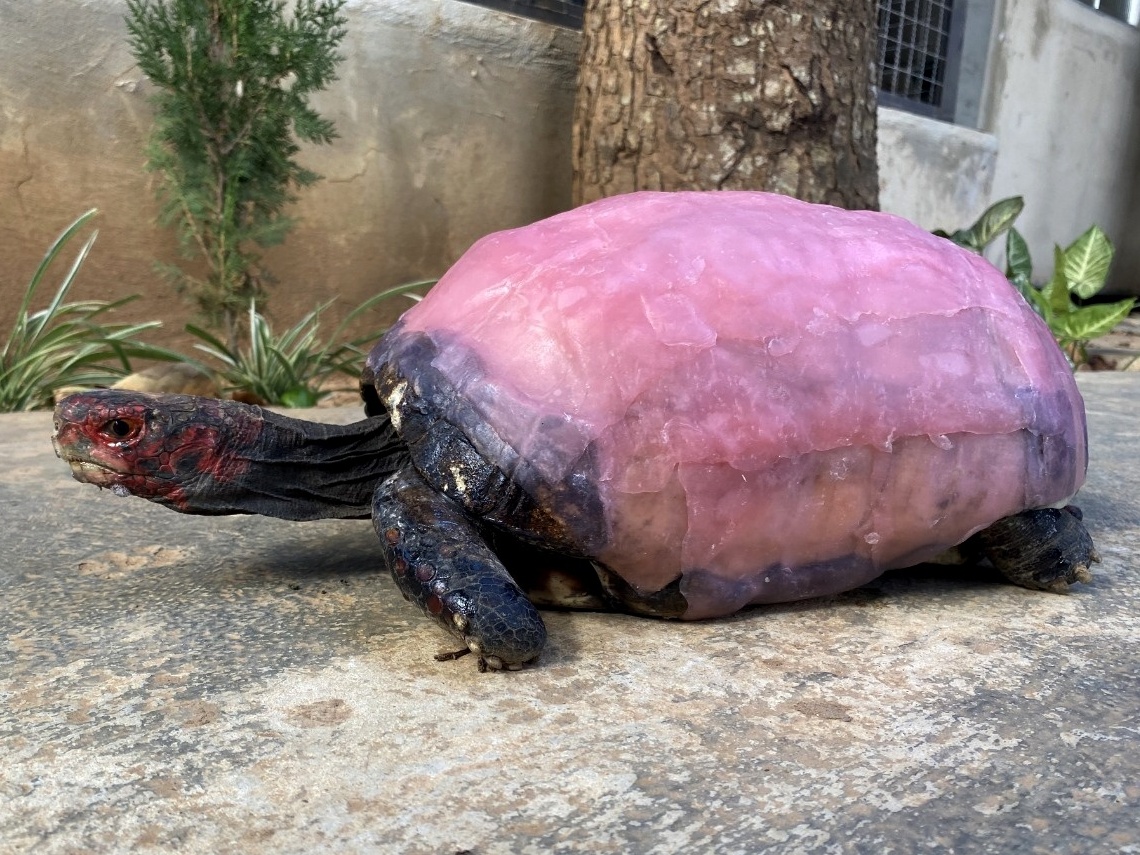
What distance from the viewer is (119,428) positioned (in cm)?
150

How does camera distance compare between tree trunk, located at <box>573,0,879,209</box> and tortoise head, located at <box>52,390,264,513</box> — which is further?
tree trunk, located at <box>573,0,879,209</box>

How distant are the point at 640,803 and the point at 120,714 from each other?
666 mm

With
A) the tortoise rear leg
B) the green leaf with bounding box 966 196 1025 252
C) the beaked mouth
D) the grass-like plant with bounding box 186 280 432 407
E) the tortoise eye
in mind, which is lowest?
the grass-like plant with bounding box 186 280 432 407

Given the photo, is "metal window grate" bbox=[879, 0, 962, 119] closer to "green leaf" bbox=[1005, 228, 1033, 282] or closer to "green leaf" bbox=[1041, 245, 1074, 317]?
"green leaf" bbox=[1005, 228, 1033, 282]

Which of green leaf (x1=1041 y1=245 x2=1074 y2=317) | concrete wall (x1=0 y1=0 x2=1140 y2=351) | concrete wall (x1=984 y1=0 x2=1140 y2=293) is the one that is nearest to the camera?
concrete wall (x1=0 y1=0 x2=1140 y2=351)

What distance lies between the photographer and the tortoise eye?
4.90 feet

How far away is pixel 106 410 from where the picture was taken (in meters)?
1.49

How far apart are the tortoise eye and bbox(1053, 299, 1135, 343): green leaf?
529 cm

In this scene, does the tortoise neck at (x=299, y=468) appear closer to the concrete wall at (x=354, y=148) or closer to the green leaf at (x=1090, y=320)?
the concrete wall at (x=354, y=148)

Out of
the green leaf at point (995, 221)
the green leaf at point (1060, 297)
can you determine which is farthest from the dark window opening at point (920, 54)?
the green leaf at point (1060, 297)

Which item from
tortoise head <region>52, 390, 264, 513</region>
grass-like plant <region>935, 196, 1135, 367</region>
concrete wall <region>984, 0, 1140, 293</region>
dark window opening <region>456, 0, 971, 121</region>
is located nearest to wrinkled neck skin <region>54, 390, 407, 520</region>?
tortoise head <region>52, 390, 264, 513</region>

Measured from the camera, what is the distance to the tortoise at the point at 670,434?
141 cm

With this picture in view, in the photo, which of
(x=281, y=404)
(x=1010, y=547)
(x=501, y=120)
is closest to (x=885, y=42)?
(x=501, y=120)

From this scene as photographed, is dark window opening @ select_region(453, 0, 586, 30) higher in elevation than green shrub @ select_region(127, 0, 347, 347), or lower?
higher
